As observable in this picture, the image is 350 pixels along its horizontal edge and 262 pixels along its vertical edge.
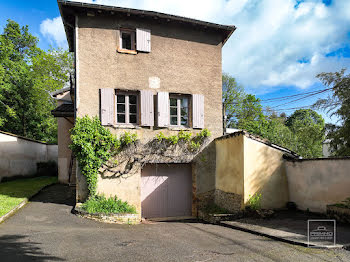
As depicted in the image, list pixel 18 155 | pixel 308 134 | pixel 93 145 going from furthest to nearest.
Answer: pixel 18 155, pixel 308 134, pixel 93 145

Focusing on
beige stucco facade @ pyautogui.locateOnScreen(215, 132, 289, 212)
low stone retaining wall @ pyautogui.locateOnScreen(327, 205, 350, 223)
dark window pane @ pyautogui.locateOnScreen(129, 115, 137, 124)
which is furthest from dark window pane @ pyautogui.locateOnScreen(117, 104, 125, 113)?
low stone retaining wall @ pyautogui.locateOnScreen(327, 205, 350, 223)

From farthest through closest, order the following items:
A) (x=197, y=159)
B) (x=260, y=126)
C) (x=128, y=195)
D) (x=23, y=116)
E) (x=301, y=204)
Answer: (x=260, y=126), (x=23, y=116), (x=197, y=159), (x=128, y=195), (x=301, y=204)

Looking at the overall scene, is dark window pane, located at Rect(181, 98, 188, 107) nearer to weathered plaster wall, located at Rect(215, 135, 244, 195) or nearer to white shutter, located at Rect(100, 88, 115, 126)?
weathered plaster wall, located at Rect(215, 135, 244, 195)

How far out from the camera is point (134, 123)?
8875 millimetres

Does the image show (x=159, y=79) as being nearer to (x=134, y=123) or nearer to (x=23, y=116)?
(x=134, y=123)

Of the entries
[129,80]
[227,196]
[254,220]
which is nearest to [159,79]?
[129,80]

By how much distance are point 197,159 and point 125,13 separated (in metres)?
6.25

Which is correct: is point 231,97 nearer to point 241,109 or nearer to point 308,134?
point 241,109

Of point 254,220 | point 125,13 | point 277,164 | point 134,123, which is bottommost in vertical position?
point 254,220

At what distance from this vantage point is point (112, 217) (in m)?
7.59

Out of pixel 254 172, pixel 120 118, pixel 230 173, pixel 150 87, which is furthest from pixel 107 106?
pixel 254 172

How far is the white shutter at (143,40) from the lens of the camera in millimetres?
8883

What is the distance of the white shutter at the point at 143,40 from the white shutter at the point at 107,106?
2033mm

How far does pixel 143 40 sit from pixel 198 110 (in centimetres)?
346
